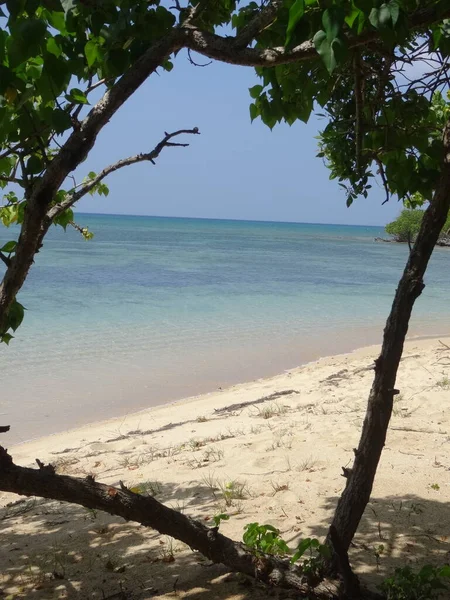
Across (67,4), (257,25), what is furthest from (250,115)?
(67,4)

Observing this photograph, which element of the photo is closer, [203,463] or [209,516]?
[209,516]

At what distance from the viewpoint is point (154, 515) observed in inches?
103

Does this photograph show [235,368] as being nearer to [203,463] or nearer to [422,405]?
[422,405]

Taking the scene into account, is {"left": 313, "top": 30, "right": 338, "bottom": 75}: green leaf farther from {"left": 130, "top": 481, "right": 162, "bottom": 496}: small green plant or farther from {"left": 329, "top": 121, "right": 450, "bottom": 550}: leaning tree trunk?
{"left": 130, "top": 481, "right": 162, "bottom": 496}: small green plant

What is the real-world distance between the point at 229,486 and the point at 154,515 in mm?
2202

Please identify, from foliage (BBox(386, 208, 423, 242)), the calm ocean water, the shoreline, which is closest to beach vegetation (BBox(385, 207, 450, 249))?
foliage (BBox(386, 208, 423, 242))

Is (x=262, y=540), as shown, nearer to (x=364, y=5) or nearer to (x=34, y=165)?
(x=34, y=165)

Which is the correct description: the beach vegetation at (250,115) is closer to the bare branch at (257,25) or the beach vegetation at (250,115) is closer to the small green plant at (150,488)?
the bare branch at (257,25)

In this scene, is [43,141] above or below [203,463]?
above

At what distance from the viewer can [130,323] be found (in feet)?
51.0

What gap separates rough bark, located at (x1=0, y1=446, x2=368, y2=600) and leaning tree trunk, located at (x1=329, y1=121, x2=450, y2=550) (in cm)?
26

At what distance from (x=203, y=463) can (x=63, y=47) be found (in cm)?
409

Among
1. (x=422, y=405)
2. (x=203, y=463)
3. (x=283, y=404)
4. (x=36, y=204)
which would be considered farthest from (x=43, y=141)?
(x=283, y=404)

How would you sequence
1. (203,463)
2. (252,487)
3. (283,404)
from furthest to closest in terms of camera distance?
(283,404), (203,463), (252,487)
